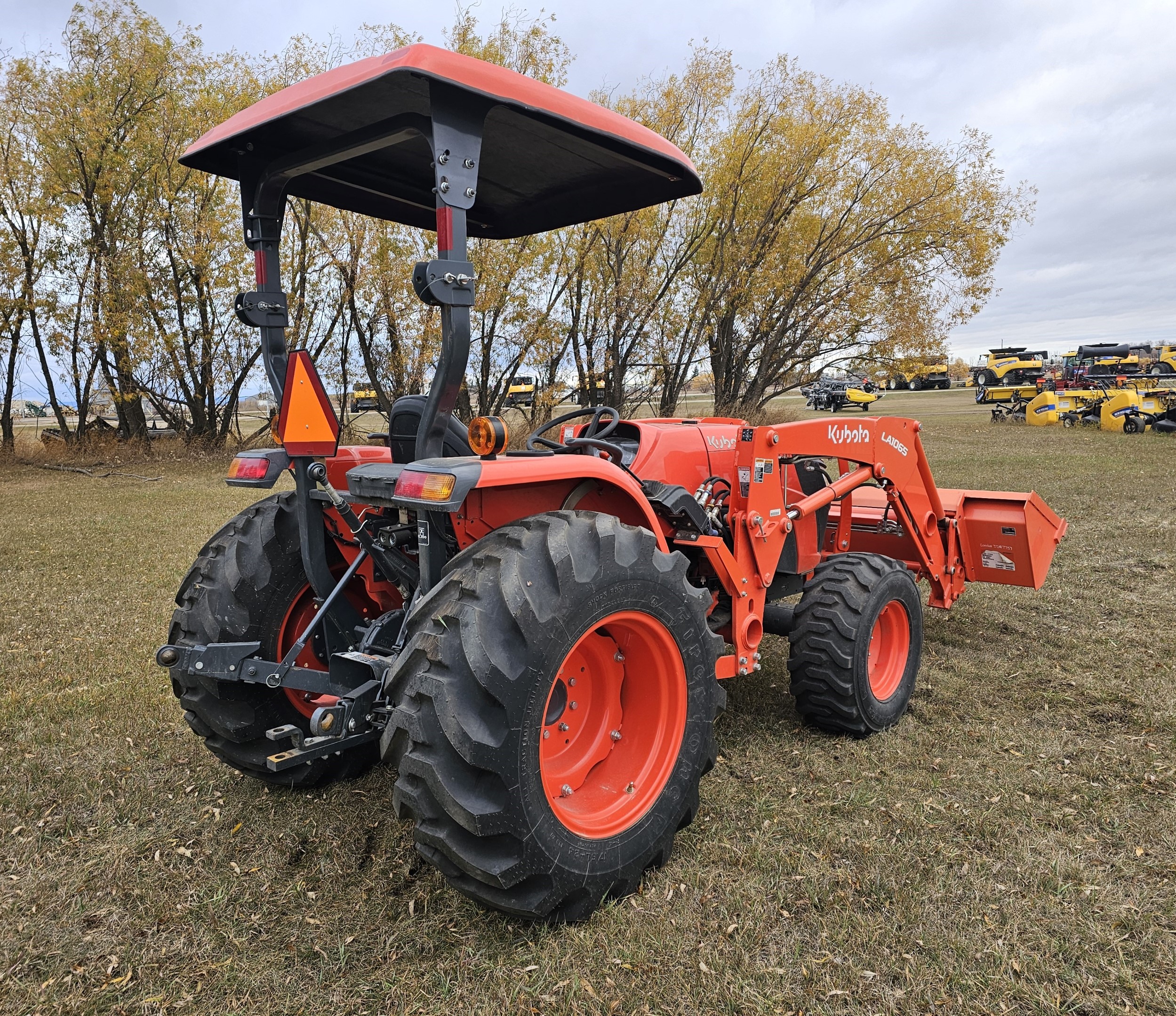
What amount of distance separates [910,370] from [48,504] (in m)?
17.9

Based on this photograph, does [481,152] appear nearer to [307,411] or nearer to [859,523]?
[307,411]

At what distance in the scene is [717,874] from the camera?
2.61 metres

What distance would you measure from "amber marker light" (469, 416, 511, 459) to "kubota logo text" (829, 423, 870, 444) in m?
1.99

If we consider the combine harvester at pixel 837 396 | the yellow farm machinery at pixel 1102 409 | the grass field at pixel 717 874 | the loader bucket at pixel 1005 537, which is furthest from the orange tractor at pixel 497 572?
the combine harvester at pixel 837 396

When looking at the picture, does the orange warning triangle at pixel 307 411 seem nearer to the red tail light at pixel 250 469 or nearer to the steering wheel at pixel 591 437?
the red tail light at pixel 250 469

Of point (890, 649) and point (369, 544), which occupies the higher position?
point (369, 544)

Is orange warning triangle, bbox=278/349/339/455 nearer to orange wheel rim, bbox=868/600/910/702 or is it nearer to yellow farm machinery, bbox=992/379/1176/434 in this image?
orange wheel rim, bbox=868/600/910/702

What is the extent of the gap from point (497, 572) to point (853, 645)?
1.99 meters

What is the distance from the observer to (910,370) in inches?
778

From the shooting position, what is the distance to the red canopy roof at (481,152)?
2182 mm

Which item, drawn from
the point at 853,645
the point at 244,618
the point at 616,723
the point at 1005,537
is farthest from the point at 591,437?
the point at 1005,537

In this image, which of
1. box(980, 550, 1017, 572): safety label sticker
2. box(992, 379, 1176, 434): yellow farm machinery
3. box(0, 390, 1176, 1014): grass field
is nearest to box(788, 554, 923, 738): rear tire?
box(0, 390, 1176, 1014): grass field

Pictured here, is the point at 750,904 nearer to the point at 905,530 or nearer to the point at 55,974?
the point at 55,974

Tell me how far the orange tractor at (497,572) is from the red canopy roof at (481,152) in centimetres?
1
